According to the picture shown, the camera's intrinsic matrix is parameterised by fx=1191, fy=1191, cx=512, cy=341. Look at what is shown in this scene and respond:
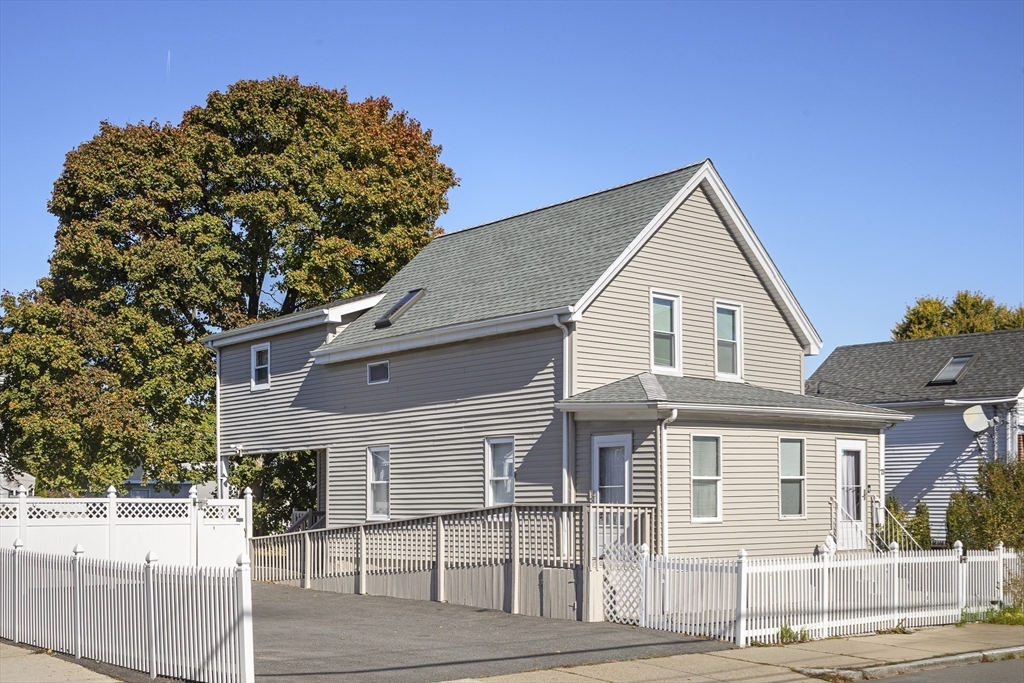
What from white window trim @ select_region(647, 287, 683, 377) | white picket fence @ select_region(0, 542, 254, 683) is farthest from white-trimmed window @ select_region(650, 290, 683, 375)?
white picket fence @ select_region(0, 542, 254, 683)

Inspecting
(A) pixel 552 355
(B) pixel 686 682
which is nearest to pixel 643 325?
(A) pixel 552 355

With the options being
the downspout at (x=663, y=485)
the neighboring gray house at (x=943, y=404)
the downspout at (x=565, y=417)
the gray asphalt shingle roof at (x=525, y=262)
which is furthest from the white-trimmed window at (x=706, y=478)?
the neighboring gray house at (x=943, y=404)

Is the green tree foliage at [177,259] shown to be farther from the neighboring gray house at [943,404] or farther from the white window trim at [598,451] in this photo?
the white window trim at [598,451]

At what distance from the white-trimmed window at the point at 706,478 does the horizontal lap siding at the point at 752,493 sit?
12 cm

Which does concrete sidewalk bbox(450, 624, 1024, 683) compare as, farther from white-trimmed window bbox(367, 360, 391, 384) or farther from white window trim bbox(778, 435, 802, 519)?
white-trimmed window bbox(367, 360, 391, 384)

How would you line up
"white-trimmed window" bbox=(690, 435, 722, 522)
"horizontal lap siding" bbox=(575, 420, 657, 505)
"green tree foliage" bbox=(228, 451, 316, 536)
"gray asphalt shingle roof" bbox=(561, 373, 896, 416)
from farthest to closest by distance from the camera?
"green tree foliage" bbox=(228, 451, 316, 536) → "white-trimmed window" bbox=(690, 435, 722, 522) → "gray asphalt shingle roof" bbox=(561, 373, 896, 416) → "horizontal lap siding" bbox=(575, 420, 657, 505)

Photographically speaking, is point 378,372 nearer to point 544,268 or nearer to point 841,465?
point 544,268


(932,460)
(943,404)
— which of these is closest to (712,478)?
(943,404)

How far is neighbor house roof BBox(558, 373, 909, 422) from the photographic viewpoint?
846 inches

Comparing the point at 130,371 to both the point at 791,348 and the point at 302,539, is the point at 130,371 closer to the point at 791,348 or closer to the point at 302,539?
the point at 302,539

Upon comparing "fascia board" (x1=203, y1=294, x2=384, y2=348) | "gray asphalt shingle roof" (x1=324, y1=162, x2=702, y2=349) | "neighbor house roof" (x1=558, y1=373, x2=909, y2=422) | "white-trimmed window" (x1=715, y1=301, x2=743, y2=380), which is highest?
"gray asphalt shingle roof" (x1=324, y1=162, x2=702, y2=349)

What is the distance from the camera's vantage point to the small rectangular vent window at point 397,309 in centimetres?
2850

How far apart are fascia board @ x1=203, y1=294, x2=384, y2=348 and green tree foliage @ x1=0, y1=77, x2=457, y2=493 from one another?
18.8ft

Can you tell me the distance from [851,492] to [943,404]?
13.0 metres
